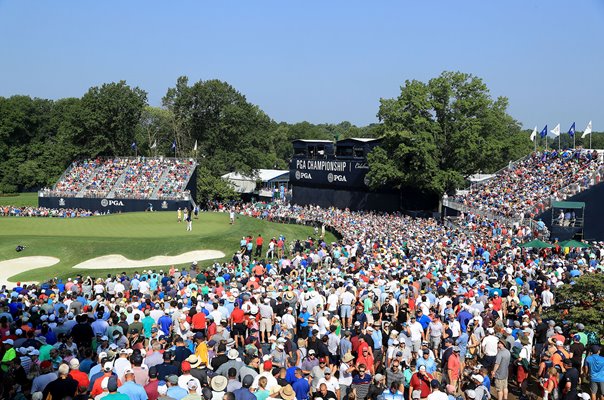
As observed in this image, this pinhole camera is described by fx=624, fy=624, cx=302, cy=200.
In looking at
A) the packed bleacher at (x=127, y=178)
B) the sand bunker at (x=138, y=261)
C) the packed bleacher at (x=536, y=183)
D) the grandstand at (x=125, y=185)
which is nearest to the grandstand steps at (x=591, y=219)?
the packed bleacher at (x=536, y=183)

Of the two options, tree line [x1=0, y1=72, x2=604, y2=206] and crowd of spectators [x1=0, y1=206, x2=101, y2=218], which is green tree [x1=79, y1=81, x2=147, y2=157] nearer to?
tree line [x1=0, y1=72, x2=604, y2=206]

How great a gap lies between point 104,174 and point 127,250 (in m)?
36.1

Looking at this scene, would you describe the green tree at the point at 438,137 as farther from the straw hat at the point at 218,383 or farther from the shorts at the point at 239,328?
the straw hat at the point at 218,383

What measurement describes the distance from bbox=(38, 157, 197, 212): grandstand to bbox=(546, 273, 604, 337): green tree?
47380 millimetres

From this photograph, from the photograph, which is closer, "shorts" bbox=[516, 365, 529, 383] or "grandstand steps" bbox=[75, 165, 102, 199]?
"shorts" bbox=[516, 365, 529, 383]

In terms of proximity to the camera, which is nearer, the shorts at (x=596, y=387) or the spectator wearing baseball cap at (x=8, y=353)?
the spectator wearing baseball cap at (x=8, y=353)

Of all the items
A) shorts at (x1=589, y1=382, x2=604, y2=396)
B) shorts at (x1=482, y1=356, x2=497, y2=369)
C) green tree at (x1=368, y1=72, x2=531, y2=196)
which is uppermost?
green tree at (x1=368, y1=72, x2=531, y2=196)

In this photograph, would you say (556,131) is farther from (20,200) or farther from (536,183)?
(20,200)

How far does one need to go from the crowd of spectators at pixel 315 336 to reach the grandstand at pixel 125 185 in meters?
38.9

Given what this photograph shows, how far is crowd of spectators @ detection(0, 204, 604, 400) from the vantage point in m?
10.8

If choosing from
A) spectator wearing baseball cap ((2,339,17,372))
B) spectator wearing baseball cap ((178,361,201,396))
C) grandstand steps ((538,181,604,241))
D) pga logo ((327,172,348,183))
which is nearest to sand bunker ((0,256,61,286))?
spectator wearing baseball cap ((2,339,17,372))

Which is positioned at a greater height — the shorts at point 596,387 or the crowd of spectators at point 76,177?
the crowd of spectators at point 76,177

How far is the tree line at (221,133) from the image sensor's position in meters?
Result: 52.7

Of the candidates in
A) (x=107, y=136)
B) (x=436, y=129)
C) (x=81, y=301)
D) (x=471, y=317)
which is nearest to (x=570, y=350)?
(x=471, y=317)
